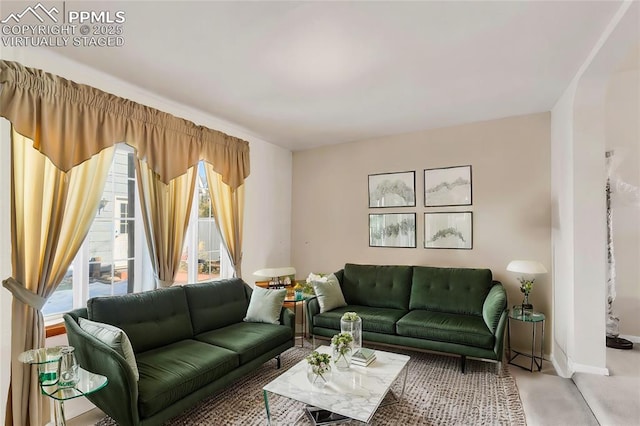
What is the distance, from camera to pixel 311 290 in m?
4.31

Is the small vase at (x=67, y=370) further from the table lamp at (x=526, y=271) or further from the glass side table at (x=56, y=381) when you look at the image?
the table lamp at (x=526, y=271)

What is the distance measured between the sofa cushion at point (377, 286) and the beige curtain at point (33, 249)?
10.00 feet

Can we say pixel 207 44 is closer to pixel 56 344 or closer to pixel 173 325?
pixel 173 325

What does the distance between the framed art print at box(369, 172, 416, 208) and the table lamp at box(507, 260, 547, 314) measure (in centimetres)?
146

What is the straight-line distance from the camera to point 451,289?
387 centimetres

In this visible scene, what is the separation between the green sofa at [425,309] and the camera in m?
3.21

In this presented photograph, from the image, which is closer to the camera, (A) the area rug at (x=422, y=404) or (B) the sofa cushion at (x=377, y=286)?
(A) the area rug at (x=422, y=404)

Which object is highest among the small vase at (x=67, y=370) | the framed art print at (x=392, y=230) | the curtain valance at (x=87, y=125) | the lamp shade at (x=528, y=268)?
the curtain valance at (x=87, y=125)

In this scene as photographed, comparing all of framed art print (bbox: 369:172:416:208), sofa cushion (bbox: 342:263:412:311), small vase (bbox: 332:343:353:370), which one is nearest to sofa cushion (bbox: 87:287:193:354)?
small vase (bbox: 332:343:353:370)

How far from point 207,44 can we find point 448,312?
358cm

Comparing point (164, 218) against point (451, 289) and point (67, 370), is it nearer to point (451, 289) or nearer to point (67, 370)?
point (67, 370)

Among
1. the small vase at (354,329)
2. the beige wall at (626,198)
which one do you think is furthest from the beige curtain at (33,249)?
the beige wall at (626,198)

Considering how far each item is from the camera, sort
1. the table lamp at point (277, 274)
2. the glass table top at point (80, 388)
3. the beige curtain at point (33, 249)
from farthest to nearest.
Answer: the table lamp at point (277, 274), the beige curtain at point (33, 249), the glass table top at point (80, 388)

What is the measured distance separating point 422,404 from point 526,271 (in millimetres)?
1709
